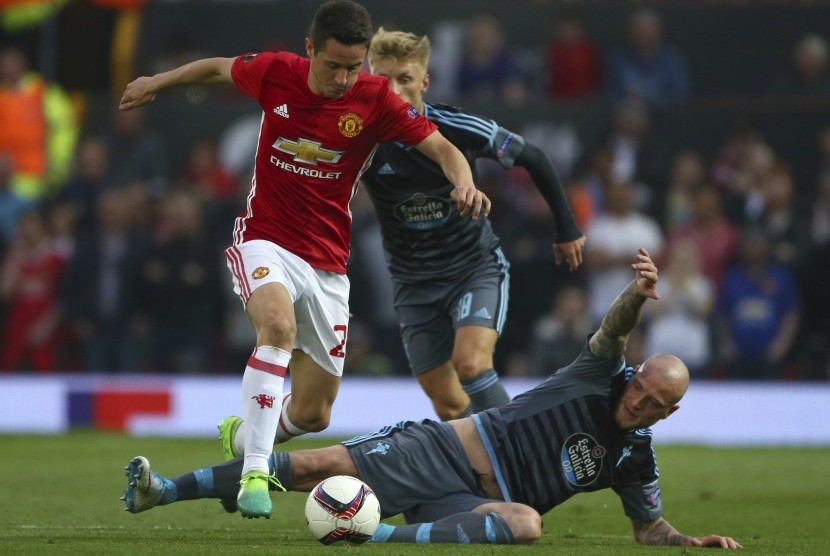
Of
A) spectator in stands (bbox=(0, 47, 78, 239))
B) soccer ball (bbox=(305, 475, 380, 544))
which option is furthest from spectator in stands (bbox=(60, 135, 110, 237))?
soccer ball (bbox=(305, 475, 380, 544))

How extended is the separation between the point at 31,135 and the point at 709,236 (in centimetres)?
758

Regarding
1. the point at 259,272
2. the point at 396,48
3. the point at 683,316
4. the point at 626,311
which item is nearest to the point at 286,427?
the point at 259,272

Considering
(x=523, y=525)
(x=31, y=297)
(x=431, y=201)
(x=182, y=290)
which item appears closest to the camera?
(x=523, y=525)

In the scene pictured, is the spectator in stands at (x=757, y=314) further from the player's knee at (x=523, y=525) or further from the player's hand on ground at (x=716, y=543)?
the player's knee at (x=523, y=525)

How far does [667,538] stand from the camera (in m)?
6.96

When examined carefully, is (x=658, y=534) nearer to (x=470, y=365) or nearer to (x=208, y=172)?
(x=470, y=365)

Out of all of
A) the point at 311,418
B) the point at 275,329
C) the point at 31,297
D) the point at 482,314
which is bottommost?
the point at 311,418

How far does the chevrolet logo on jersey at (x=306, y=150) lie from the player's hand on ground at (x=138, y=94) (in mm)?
682

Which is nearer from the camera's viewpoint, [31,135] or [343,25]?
[343,25]

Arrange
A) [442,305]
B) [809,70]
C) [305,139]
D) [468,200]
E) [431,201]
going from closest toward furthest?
[468,200], [305,139], [431,201], [442,305], [809,70]

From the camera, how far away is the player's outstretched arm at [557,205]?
8.27m

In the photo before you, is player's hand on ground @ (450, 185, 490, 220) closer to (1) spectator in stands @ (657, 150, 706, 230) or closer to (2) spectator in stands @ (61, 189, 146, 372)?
(1) spectator in stands @ (657, 150, 706, 230)

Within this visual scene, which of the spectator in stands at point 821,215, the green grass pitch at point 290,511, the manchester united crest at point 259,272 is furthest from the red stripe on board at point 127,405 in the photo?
the manchester united crest at point 259,272

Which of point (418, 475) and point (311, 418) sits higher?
point (311, 418)
